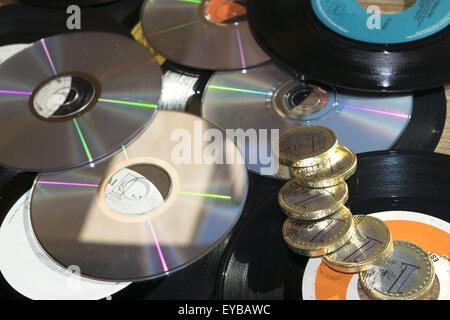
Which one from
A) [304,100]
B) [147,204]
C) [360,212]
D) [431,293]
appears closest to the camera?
[431,293]

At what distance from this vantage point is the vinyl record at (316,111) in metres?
0.95

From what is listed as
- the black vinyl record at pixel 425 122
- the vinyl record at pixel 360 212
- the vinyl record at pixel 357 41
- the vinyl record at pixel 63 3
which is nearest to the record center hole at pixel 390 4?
the vinyl record at pixel 357 41

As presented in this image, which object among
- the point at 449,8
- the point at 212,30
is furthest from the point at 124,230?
the point at 449,8

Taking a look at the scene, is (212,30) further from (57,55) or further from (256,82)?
(57,55)

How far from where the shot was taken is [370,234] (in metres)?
0.77

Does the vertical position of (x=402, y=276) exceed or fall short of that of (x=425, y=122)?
it falls short

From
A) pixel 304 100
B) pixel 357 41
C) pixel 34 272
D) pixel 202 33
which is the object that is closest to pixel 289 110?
pixel 304 100

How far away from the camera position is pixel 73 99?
1.10 metres

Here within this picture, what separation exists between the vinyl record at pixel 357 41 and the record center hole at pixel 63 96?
387 millimetres

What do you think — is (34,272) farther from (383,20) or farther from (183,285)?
(383,20)

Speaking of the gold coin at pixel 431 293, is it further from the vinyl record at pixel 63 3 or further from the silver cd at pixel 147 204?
the vinyl record at pixel 63 3

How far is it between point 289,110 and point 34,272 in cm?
55

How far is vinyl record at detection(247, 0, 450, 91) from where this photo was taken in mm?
965

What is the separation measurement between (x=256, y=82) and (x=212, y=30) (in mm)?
193
